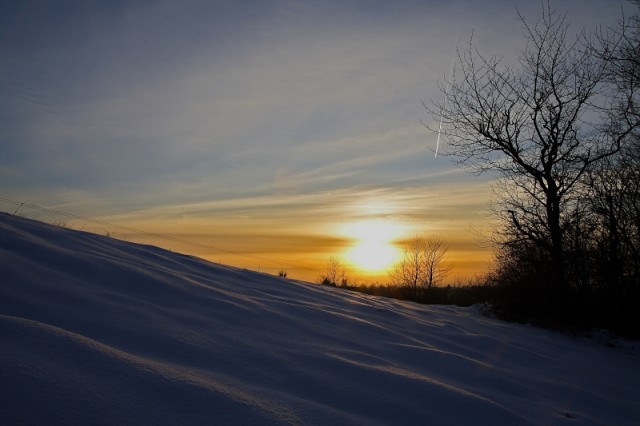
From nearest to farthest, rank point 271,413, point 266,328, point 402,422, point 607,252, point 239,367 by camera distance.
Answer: point 271,413 → point 402,422 → point 239,367 → point 266,328 → point 607,252

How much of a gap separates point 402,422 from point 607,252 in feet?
33.0

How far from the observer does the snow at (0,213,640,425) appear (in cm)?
170

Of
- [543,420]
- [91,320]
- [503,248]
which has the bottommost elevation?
[543,420]

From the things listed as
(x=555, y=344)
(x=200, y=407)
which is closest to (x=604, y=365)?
(x=555, y=344)

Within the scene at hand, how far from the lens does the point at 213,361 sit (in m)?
2.36

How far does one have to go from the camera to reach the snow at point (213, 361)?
1.70 metres

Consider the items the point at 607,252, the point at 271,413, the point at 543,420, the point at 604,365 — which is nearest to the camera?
the point at 271,413

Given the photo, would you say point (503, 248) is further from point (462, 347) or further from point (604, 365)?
point (462, 347)

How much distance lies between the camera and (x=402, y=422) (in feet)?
7.27

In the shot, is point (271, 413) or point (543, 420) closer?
point (271, 413)

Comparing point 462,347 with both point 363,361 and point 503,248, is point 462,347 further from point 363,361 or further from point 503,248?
point 503,248

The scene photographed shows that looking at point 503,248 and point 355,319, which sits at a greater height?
point 503,248

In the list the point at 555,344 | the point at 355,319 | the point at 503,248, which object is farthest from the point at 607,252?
the point at 355,319

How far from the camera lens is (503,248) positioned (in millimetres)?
11688
